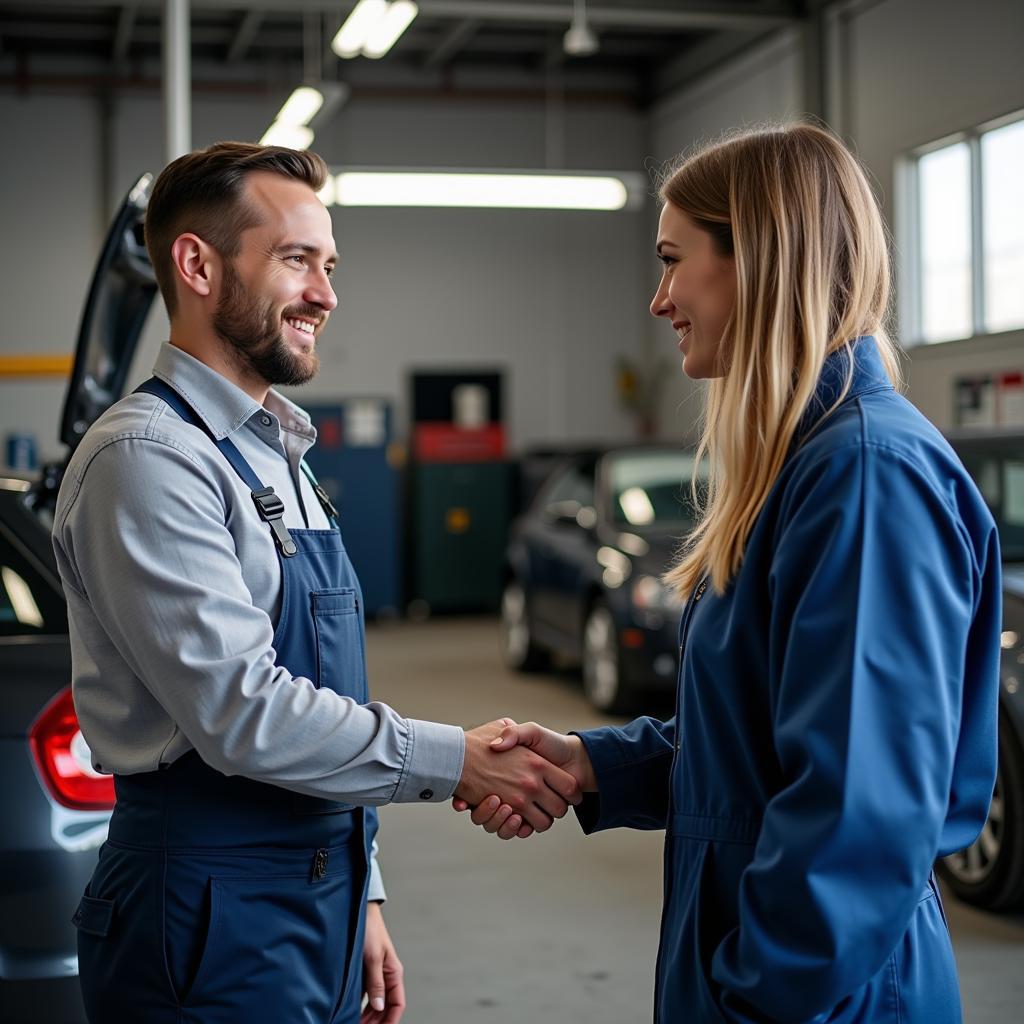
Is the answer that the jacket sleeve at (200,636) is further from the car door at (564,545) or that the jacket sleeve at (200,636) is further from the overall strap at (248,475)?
the car door at (564,545)

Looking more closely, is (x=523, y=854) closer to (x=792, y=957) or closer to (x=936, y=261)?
(x=792, y=957)

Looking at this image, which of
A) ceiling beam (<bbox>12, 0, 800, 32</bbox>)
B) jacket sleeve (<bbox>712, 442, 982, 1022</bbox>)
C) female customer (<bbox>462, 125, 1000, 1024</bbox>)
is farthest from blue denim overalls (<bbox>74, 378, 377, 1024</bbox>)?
ceiling beam (<bbox>12, 0, 800, 32</bbox>)

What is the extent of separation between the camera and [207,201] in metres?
1.85

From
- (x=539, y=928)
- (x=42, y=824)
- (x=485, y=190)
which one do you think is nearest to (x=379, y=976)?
(x=42, y=824)

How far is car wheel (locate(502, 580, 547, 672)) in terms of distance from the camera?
902 cm

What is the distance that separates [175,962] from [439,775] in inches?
15.5

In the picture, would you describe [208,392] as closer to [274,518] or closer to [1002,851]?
[274,518]

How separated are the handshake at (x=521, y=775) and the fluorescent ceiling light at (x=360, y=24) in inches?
227

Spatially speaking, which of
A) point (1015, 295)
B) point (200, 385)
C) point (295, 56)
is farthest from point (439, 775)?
point (295, 56)

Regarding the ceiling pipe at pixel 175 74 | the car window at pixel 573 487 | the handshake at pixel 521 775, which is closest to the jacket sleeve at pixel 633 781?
the handshake at pixel 521 775

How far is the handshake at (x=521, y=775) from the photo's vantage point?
194 centimetres

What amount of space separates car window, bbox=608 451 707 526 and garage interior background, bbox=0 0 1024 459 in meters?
3.27

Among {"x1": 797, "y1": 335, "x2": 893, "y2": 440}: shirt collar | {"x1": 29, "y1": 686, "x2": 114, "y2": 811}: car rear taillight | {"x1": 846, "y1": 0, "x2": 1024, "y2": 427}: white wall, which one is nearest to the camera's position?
{"x1": 797, "y1": 335, "x2": 893, "y2": 440}: shirt collar

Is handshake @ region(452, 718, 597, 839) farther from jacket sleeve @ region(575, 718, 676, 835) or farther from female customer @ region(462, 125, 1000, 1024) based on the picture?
female customer @ region(462, 125, 1000, 1024)
